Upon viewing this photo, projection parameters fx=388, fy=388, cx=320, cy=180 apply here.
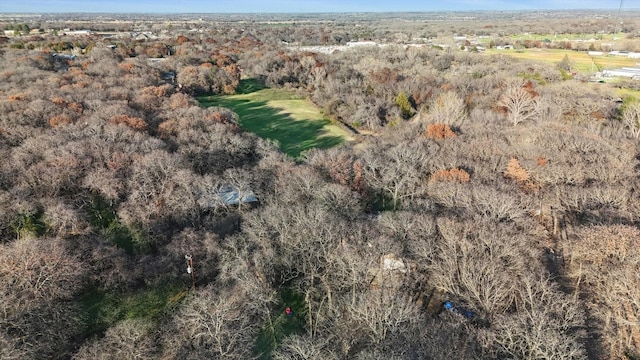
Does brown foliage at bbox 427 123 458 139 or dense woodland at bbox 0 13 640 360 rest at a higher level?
brown foliage at bbox 427 123 458 139

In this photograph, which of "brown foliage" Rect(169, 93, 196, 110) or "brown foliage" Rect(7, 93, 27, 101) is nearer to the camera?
"brown foliage" Rect(7, 93, 27, 101)

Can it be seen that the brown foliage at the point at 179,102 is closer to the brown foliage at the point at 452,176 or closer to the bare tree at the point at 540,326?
the brown foliage at the point at 452,176

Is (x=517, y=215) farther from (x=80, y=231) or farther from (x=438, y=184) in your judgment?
(x=80, y=231)

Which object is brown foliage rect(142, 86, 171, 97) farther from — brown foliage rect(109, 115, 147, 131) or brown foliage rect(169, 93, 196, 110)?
brown foliage rect(109, 115, 147, 131)

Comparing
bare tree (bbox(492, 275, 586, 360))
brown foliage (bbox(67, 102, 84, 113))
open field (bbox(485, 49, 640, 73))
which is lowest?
bare tree (bbox(492, 275, 586, 360))

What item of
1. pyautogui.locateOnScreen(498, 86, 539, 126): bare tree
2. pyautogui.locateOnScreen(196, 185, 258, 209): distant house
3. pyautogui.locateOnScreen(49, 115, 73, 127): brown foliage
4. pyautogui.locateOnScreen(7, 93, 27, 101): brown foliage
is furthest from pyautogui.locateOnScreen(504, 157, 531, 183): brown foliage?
pyautogui.locateOnScreen(7, 93, 27, 101): brown foliage

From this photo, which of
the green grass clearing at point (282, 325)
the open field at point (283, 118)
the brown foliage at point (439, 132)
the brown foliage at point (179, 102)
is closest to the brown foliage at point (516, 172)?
the brown foliage at point (439, 132)

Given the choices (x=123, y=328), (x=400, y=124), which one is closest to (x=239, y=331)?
(x=123, y=328)
